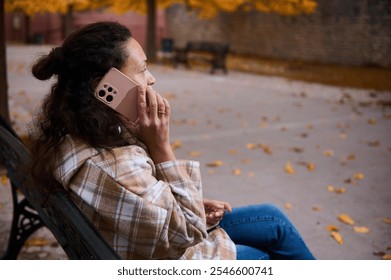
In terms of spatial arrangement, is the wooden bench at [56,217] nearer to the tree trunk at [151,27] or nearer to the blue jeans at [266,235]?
the blue jeans at [266,235]

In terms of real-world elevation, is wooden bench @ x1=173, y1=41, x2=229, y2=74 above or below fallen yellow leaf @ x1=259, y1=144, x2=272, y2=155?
below

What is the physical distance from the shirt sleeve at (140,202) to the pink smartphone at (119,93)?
0.41 feet

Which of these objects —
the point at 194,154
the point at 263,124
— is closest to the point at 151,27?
the point at 263,124

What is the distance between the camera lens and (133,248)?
4.73 feet

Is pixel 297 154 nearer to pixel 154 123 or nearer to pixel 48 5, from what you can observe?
pixel 154 123

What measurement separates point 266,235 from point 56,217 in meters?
0.86

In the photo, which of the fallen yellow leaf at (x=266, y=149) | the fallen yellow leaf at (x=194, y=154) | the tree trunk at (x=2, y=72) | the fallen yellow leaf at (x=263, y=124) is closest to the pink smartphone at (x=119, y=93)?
the tree trunk at (x=2, y=72)

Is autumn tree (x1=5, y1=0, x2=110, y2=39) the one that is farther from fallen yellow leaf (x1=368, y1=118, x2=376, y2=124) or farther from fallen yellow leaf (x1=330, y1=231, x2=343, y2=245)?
fallen yellow leaf (x1=368, y1=118, x2=376, y2=124)

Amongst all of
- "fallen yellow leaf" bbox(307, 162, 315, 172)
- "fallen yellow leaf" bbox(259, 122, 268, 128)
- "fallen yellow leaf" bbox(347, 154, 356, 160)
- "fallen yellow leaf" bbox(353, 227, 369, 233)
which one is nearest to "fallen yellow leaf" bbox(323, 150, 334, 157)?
"fallen yellow leaf" bbox(347, 154, 356, 160)

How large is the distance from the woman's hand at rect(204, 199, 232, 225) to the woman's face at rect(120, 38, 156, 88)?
667 mm

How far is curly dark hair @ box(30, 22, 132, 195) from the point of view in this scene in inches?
55.4
